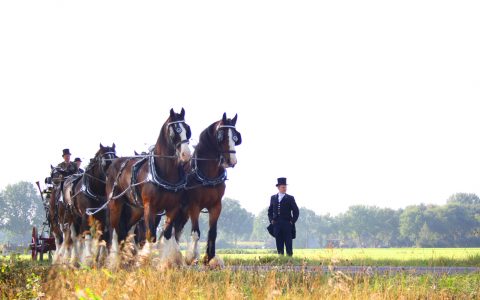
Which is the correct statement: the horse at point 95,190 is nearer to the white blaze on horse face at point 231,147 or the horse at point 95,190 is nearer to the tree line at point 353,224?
the white blaze on horse face at point 231,147

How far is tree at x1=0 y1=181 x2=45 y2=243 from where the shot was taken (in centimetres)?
11262

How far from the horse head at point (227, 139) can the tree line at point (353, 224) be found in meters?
96.4

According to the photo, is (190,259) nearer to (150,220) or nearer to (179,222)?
(179,222)

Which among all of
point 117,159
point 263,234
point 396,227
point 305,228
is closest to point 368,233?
point 396,227

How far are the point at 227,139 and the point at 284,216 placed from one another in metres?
6.18

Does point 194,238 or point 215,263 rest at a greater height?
point 194,238

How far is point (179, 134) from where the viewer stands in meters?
13.1

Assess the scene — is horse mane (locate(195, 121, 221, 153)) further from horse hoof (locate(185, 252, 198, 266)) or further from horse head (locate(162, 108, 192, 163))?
horse hoof (locate(185, 252, 198, 266))

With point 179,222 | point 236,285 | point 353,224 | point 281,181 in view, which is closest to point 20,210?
point 353,224

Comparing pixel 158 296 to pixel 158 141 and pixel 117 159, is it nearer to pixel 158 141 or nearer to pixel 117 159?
pixel 158 141

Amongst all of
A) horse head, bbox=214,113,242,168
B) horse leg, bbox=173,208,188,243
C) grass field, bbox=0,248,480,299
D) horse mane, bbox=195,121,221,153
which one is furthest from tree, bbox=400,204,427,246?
grass field, bbox=0,248,480,299

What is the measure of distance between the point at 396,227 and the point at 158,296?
4981 inches

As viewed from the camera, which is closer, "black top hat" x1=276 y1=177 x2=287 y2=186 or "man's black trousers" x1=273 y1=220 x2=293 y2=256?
"man's black trousers" x1=273 y1=220 x2=293 y2=256

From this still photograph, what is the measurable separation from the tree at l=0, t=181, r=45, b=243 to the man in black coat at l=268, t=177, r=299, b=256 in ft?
319
